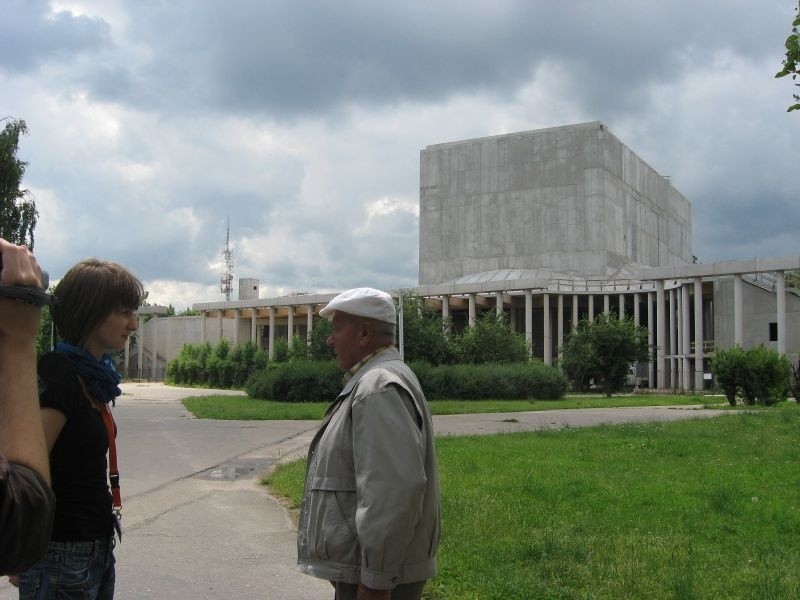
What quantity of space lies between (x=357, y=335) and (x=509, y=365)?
34.6m

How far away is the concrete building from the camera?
48.6 meters

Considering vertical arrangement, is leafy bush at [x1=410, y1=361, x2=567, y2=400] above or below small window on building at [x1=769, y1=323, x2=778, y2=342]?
below

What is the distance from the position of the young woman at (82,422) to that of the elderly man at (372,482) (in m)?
0.80

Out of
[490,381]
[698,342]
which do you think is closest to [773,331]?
[698,342]

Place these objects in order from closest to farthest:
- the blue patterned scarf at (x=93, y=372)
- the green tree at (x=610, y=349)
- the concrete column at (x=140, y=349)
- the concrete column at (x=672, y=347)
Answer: the blue patterned scarf at (x=93, y=372) < the green tree at (x=610, y=349) < the concrete column at (x=672, y=347) < the concrete column at (x=140, y=349)

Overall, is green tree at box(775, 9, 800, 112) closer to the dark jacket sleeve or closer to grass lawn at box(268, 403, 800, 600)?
grass lawn at box(268, 403, 800, 600)

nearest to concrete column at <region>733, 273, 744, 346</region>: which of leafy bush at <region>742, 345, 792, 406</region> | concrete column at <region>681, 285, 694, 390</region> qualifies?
concrete column at <region>681, 285, 694, 390</region>

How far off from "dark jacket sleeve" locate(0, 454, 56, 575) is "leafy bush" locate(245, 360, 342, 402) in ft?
102

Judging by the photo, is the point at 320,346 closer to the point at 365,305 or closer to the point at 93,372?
the point at 365,305

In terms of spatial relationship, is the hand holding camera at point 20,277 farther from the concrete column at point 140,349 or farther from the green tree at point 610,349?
the concrete column at point 140,349

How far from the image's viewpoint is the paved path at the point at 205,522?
19.5 feet

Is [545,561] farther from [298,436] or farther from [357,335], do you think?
[298,436]

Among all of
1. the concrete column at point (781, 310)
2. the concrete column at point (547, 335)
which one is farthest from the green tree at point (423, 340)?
the concrete column at point (781, 310)

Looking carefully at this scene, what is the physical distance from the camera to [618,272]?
64.8 meters
